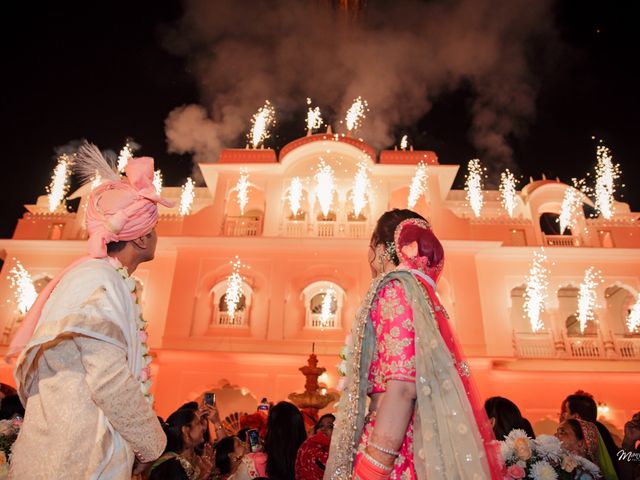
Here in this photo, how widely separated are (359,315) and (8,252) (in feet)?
49.3

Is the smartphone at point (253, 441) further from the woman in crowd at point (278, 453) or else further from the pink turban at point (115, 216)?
the pink turban at point (115, 216)

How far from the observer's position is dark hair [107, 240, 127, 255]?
2373 millimetres

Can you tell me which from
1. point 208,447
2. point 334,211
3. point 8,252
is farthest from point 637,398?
point 8,252

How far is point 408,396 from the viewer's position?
2033mm

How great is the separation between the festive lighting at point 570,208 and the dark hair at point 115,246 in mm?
15485

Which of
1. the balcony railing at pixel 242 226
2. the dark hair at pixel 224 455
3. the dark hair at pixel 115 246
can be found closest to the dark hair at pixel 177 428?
the dark hair at pixel 224 455

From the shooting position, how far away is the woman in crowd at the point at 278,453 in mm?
3557

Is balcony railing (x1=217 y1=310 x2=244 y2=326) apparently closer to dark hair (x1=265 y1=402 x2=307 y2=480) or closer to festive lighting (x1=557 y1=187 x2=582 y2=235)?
dark hair (x1=265 y1=402 x2=307 y2=480)

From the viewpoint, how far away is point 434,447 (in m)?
1.98

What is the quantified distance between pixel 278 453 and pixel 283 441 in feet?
0.30

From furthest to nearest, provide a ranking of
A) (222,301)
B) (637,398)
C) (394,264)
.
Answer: (222,301)
(637,398)
(394,264)

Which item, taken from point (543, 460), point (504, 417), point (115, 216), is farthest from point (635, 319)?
point (115, 216)

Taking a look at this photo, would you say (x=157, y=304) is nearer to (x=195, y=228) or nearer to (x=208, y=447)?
(x=195, y=228)

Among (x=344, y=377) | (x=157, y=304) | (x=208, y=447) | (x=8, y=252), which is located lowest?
(x=208, y=447)
